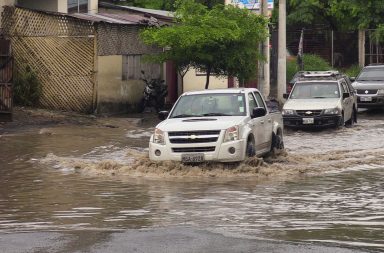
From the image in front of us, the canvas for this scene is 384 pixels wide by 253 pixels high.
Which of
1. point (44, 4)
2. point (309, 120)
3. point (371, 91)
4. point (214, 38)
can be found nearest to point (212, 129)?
point (309, 120)

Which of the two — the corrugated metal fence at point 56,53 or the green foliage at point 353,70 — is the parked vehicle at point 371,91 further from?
the green foliage at point 353,70

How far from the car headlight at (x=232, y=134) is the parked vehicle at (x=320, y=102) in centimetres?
991

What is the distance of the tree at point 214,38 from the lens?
87.5 feet

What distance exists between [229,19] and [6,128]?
851cm

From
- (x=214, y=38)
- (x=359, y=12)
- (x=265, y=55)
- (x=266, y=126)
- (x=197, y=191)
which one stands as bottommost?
(x=197, y=191)

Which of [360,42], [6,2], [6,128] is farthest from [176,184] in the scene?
[360,42]

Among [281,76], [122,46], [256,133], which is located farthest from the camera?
[281,76]

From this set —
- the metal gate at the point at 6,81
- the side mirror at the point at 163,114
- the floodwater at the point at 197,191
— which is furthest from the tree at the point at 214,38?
the side mirror at the point at 163,114

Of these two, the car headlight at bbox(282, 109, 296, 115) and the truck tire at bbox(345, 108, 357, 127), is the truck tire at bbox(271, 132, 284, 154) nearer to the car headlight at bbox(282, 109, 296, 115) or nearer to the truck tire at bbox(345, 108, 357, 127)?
the car headlight at bbox(282, 109, 296, 115)

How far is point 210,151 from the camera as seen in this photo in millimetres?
15320

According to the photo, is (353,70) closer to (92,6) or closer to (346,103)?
(92,6)

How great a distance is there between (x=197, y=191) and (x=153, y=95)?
57.1 ft

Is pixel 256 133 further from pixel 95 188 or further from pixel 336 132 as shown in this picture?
pixel 336 132

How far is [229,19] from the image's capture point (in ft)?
90.9
